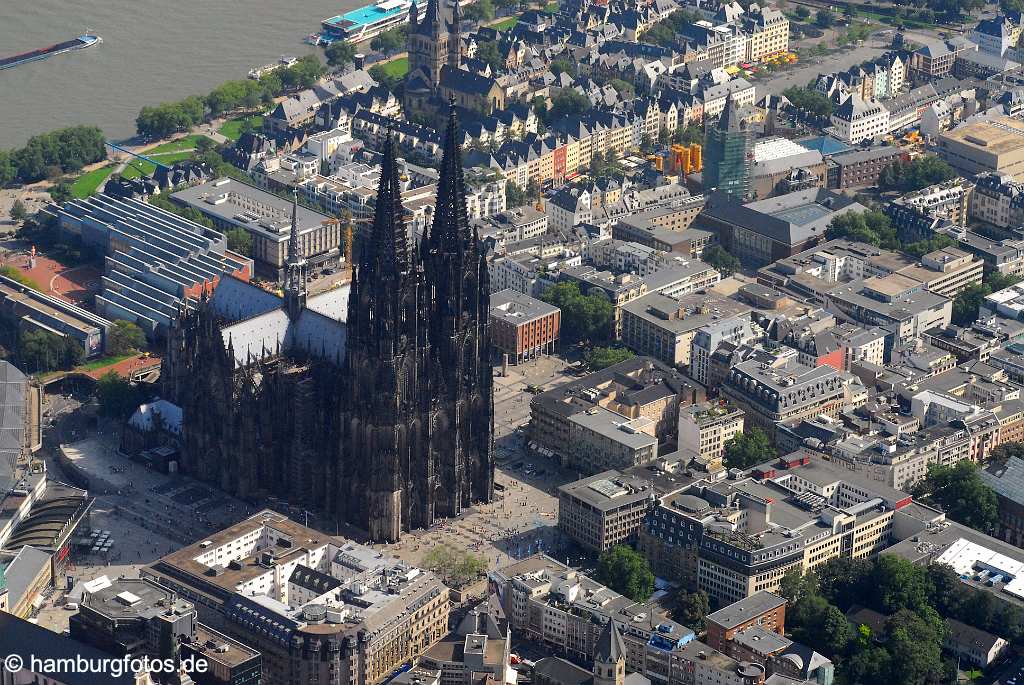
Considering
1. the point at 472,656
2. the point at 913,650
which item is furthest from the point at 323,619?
the point at 913,650

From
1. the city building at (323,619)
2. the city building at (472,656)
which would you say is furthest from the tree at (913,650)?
the city building at (323,619)

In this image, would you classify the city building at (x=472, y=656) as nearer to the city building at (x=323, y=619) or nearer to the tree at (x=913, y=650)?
the city building at (x=323, y=619)

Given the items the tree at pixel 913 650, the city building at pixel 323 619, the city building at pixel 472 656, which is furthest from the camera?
the tree at pixel 913 650

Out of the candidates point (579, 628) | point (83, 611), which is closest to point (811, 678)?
point (579, 628)

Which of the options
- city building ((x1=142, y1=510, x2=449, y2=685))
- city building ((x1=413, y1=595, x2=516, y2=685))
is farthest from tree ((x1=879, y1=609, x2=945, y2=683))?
city building ((x1=142, y1=510, x2=449, y2=685))

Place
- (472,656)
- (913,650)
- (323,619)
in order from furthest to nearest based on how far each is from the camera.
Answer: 1. (913,650)
2. (323,619)
3. (472,656)

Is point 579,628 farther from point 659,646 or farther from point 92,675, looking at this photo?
point 92,675

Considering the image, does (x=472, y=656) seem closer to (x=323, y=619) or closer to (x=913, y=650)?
(x=323, y=619)

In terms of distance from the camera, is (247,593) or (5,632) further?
(247,593)

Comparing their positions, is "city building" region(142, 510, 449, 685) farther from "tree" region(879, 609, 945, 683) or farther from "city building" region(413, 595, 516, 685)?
"tree" region(879, 609, 945, 683)

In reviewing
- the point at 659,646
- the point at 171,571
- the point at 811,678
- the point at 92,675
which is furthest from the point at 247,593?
the point at 811,678
